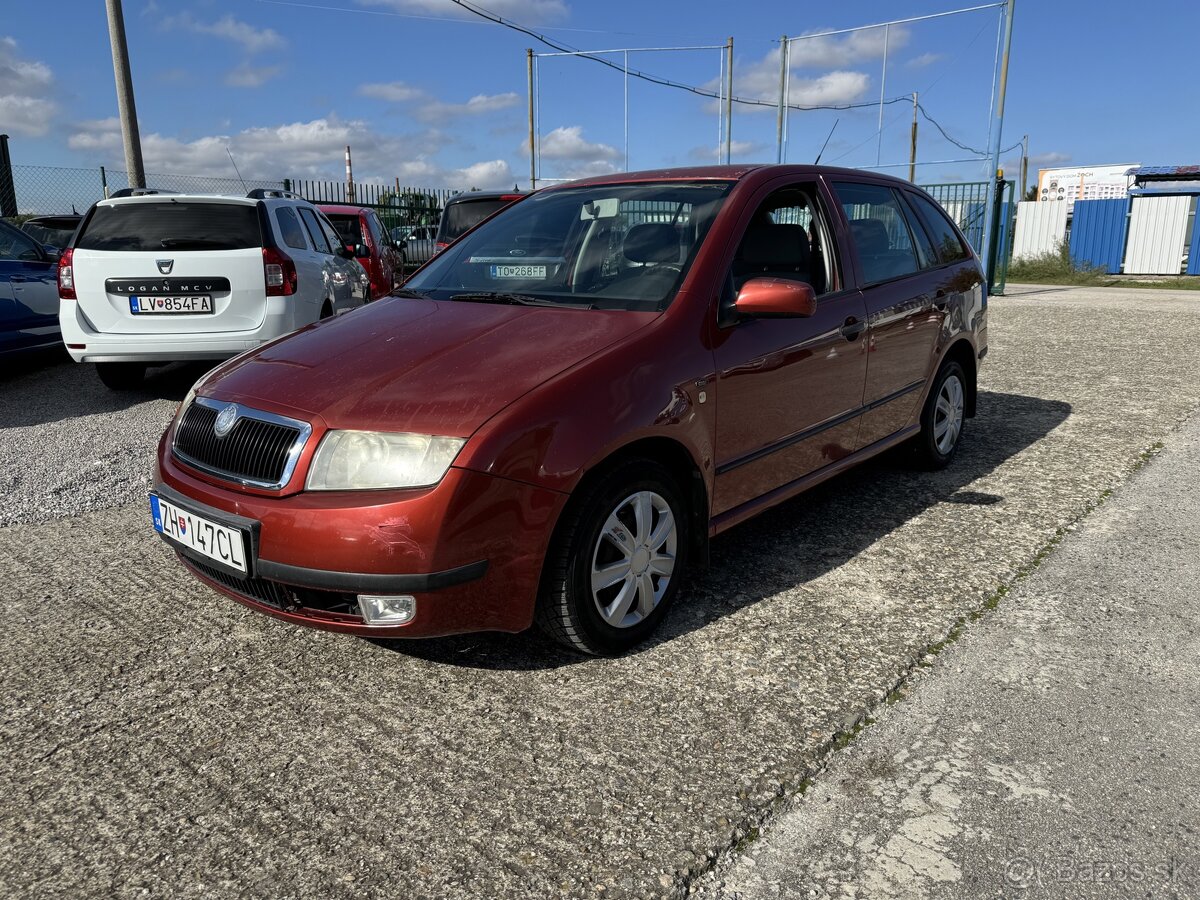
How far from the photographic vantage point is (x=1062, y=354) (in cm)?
995

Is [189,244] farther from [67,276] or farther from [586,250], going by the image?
[586,250]

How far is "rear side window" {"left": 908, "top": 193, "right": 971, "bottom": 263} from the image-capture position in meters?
5.14

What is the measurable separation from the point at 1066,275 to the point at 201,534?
26.2 meters

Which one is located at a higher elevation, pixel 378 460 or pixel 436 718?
pixel 378 460

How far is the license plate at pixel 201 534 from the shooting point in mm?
2701

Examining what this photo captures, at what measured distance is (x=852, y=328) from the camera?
4043 millimetres

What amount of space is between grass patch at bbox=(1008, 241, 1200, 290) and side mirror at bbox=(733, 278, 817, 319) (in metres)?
22.9

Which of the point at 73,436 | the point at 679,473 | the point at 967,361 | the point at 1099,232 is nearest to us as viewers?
the point at 679,473

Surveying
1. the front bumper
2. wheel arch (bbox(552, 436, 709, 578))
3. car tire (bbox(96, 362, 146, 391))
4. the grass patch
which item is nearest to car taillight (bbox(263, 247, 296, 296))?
car tire (bbox(96, 362, 146, 391))

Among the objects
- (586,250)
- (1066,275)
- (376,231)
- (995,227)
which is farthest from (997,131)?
(586,250)

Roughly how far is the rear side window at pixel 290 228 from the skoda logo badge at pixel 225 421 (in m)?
4.50

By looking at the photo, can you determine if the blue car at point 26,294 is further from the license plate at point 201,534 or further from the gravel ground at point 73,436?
the license plate at point 201,534

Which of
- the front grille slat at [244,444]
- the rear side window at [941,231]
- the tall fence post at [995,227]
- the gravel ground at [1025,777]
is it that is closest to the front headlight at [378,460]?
the front grille slat at [244,444]

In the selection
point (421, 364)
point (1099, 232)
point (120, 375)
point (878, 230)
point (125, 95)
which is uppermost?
point (125, 95)
